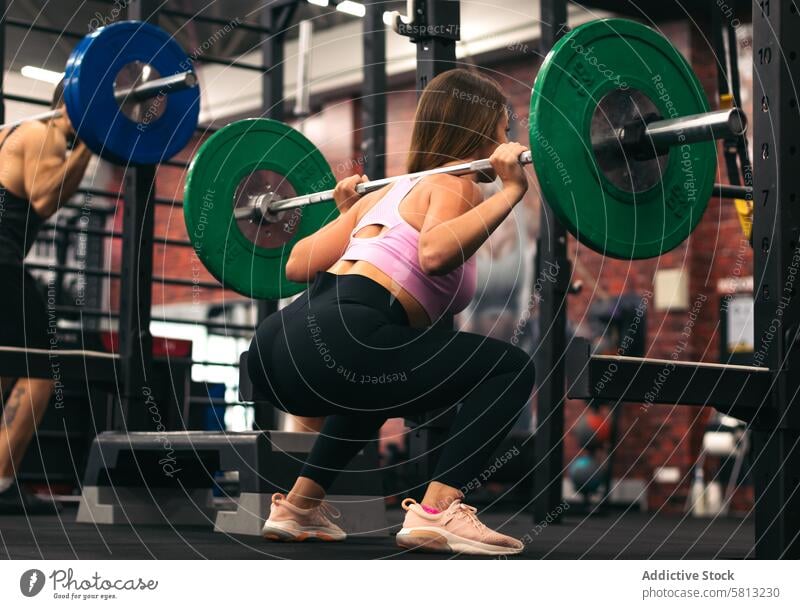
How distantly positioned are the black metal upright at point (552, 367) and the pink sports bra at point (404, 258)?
155 centimetres

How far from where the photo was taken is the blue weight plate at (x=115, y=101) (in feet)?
10.8

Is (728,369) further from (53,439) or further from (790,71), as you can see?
(53,439)

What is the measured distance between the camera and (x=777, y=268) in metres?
2.29

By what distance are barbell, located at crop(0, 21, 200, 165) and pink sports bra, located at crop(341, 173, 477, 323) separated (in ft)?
3.47

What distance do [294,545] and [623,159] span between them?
105 centimetres

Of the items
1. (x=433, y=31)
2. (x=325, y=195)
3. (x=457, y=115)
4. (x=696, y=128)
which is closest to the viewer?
(x=696, y=128)

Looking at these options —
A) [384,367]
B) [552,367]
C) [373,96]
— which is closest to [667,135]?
[384,367]

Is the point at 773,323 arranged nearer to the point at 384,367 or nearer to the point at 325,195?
the point at 384,367

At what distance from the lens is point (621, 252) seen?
2141 mm

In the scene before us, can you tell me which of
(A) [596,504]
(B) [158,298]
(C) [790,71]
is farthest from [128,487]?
(B) [158,298]

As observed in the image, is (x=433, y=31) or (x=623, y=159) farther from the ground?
(x=433, y=31)

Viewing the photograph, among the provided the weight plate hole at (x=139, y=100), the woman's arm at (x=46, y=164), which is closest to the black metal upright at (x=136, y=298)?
the woman's arm at (x=46, y=164)

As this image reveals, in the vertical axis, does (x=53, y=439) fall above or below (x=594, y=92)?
below

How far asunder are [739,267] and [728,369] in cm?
389
